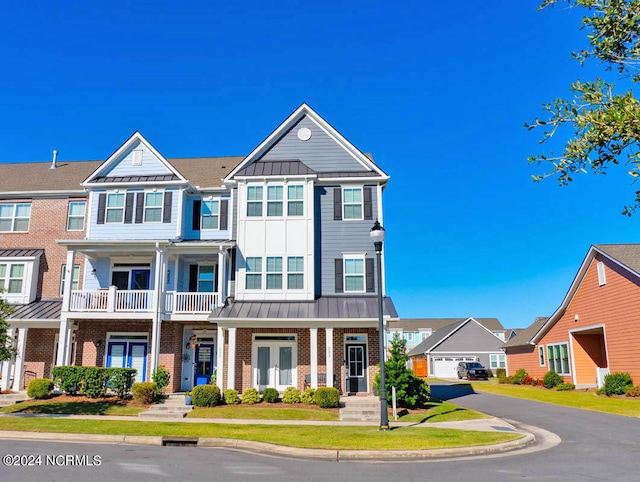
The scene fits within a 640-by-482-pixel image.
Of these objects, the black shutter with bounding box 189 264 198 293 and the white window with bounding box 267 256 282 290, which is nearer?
the white window with bounding box 267 256 282 290

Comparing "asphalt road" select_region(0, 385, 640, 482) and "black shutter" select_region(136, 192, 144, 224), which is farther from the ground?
"black shutter" select_region(136, 192, 144, 224)

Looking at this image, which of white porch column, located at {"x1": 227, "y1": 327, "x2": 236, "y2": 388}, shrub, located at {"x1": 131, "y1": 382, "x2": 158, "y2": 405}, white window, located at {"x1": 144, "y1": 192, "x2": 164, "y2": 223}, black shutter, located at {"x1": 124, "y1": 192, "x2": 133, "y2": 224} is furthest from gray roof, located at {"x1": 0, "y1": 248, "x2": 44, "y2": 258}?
white porch column, located at {"x1": 227, "y1": 327, "x2": 236, "y2": 388}

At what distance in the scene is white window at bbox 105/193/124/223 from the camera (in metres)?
25.7

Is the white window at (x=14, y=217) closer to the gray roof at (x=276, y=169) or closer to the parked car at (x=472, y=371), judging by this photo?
the gray roof at (x=276, y=169)

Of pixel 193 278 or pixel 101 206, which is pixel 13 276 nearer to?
pixel 101 206

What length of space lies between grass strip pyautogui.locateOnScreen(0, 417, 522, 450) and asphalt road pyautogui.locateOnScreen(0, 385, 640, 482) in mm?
1097

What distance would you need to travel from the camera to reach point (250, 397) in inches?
812

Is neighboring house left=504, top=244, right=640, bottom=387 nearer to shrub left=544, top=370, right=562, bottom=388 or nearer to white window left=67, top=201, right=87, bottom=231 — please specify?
shrub left=544, top=370, right=562, bottom=388

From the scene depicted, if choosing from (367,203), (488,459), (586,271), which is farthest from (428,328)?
(488,459)

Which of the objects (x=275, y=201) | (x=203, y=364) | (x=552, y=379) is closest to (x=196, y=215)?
(x=275, y=201)

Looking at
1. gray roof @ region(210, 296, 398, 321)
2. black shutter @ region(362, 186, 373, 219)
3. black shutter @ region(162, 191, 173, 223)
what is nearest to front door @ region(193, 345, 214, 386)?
gray roof @ region(210, 296, 398, 321)

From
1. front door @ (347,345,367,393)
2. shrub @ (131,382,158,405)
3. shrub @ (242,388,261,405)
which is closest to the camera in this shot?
shrub @ (131,382,158,405)

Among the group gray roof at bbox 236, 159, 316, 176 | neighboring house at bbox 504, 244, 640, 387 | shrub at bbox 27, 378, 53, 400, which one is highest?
gray roof at bbox 236, 159, 316, 176

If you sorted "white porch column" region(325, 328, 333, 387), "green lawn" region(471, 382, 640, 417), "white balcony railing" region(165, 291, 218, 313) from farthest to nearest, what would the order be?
"white balcony railing" region(165, 291, 218, 313) → "white porch column" region(325, 328, 333, 387) → "green lawn" region(471, 382, 640, 417)
